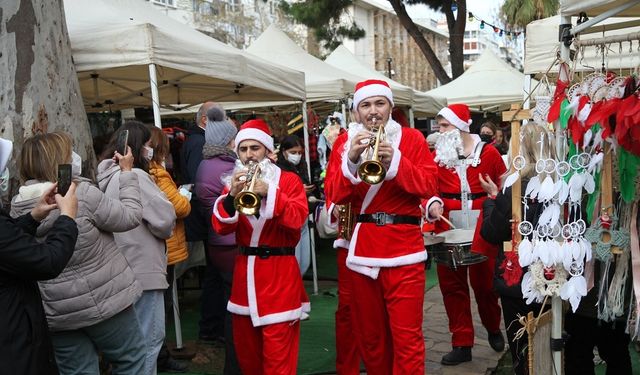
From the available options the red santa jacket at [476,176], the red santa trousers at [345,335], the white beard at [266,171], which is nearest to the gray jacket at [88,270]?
the white beard at [266,171]

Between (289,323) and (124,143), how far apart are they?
1643mm

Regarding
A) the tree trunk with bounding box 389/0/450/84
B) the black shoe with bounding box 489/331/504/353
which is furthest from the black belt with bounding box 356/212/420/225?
the tree trunk with bounding box 389/0/450/84

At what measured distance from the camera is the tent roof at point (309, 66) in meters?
10.7

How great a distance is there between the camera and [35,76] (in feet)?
14.0

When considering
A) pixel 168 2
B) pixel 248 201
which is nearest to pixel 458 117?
pixel 248 201

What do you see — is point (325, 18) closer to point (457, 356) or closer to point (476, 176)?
point (476, 176)

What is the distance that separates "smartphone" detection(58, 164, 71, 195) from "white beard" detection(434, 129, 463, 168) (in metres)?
3.58

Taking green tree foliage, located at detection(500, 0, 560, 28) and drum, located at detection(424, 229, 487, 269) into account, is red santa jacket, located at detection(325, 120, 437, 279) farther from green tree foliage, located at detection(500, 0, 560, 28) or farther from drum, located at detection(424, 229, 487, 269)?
Result: green tree foliage, located at detection(500, 0, 560, 28)

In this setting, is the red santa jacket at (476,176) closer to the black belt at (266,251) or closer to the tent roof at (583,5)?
the black belt at (266,251)

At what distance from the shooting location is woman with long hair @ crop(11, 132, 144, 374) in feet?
11.1

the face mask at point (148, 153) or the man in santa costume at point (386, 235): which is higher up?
the face mask at point (148, 153)

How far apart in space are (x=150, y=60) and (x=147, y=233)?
5.09 ft

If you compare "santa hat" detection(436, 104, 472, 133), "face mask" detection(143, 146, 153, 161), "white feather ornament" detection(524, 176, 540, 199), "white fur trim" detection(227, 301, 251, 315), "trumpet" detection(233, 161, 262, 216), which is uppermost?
"santa hat" detection(436, 104, 472, 133)

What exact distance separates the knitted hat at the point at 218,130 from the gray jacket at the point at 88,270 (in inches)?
79.3
